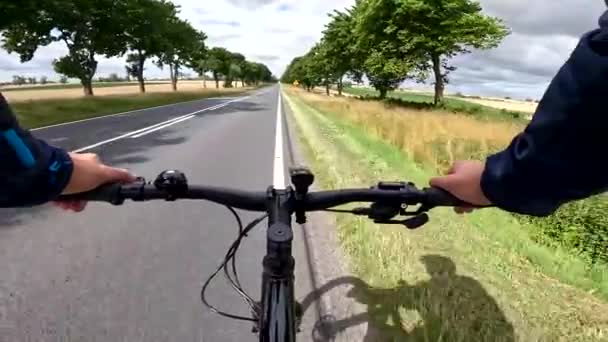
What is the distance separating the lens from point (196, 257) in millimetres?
4141

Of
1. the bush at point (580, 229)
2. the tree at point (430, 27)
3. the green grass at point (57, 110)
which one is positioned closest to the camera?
the bush at point (580, 229)

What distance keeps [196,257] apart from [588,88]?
3.89 meters

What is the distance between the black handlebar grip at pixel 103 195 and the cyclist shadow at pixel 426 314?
1.85 meters

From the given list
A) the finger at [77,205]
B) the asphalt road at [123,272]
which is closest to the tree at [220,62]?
Result: the asphalt road at [123,272]

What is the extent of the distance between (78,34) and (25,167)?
35116 mm

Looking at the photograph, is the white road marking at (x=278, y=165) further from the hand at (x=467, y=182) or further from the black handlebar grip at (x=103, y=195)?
the hand at (x=467, y=182)

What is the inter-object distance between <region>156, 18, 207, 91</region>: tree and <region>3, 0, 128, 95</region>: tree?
1276 cm

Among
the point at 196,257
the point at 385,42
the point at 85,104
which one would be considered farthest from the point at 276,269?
the point at 385,42

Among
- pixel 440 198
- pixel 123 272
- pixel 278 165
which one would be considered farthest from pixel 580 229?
pixel 123 272

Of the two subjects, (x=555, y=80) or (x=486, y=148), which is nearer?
(x=555, y=80)

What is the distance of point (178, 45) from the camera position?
177 ft

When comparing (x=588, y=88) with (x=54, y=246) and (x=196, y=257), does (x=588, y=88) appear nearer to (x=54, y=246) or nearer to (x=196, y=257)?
(x=196, y=257)

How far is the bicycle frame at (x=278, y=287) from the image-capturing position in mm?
1196

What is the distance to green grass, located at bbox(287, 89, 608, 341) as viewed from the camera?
2.67 m
